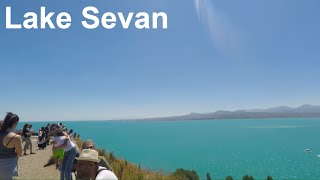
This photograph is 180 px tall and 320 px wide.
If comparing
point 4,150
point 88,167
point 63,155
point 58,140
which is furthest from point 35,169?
point 88,167

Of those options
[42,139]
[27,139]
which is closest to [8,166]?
[27,139]

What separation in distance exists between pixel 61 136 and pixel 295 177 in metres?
40.2

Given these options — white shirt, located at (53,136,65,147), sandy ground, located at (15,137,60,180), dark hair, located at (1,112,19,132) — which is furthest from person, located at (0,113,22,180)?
sandy ground, located at (15,137,60,180)

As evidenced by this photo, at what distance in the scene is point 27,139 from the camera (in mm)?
18297

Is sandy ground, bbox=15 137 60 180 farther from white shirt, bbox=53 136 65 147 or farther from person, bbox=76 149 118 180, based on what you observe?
person, bbox=76 149 118 180

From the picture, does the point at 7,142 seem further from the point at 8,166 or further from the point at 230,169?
the point at 230,169

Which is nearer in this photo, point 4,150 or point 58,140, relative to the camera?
point 4,150

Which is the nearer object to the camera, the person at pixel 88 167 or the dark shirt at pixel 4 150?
the person at pixel 88 167

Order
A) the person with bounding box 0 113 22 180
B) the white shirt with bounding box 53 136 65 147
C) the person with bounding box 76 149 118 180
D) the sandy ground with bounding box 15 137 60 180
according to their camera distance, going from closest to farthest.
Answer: the person with bounding box 76 149 118 180 → the person with bounding box 0 113 22 180 → the white shirt with bounding box 53 136 65 147 → the sandy ground with bounding box 15 137 60 180

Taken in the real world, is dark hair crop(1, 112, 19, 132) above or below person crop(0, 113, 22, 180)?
above

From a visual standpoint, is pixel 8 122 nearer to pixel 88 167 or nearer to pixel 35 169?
pixel 88 167

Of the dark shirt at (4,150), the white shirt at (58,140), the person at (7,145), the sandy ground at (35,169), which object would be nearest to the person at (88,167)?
the person at (7,145)

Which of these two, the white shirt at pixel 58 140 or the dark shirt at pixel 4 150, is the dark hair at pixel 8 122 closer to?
the dark shirt at pixel 4 150

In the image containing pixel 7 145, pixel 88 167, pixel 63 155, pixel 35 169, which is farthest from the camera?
pixel 35 169
